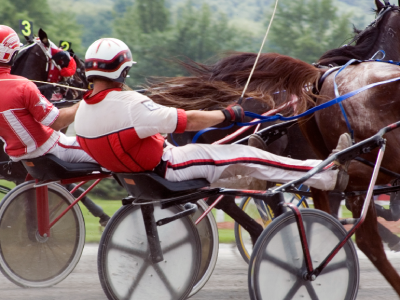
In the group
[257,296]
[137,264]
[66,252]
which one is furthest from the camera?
[66,252]

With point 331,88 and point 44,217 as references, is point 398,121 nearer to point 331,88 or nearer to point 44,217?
point 331,88

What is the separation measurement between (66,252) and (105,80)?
1696 millimetres

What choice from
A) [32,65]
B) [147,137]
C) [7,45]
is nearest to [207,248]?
[147,137]

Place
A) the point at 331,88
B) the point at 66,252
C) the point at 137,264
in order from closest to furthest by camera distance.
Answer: the point at 137,264
the point at 331,88
the point at 66,252

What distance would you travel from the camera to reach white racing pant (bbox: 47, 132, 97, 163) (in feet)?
12.2

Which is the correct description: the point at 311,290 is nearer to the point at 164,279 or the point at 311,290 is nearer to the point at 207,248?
the point at 164,279

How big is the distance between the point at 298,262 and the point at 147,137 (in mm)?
1013

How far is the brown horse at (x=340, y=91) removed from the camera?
3.55 metres

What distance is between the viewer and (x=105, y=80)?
9.64 ft

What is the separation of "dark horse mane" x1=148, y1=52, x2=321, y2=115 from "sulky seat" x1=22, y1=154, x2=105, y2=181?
0.75 m

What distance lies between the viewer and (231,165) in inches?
122

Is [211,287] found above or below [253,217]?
below

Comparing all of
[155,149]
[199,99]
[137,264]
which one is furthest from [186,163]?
[199,99]

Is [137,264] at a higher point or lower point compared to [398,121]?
lower
